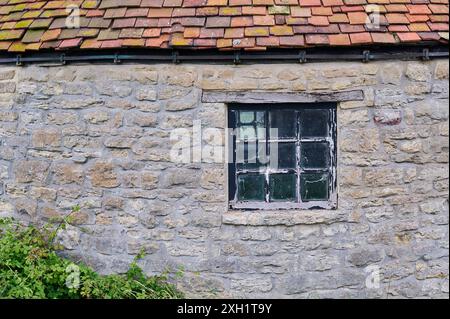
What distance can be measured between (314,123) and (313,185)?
596mm

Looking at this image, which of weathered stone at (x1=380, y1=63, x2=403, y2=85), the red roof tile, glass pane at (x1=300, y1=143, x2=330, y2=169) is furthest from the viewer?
glass pane at (x1=300, y1=143, x2=330, y2=169)

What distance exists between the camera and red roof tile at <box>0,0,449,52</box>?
512 centimetres

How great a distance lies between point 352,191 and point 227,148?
1.23m

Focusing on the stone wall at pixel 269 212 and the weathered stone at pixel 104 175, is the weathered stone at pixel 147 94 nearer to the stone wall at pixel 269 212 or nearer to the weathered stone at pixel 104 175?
the stone wall at pixel 269 212

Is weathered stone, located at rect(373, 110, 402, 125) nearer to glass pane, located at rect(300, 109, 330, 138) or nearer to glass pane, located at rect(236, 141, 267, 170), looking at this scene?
glass pane, located at rect(300, 109, 330, 138)

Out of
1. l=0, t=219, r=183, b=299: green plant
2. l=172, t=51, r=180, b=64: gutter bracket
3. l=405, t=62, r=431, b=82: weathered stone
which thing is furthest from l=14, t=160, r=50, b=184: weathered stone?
l=405, t=62, r=431, b=82: weathered stone

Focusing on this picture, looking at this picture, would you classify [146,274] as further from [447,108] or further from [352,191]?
[447,108]

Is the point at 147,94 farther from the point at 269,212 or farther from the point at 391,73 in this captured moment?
the point at 391,73

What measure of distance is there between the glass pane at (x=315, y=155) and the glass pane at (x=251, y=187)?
442 mm

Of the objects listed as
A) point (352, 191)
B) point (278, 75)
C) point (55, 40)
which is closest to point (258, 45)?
point (278, 75)

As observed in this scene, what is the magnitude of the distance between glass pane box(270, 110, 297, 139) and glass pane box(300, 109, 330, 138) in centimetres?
8

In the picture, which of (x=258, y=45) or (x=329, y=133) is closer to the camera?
(x=258, y=45)

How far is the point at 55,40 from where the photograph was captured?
538 cm

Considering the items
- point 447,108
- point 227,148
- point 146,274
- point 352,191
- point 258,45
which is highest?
point 258,45
